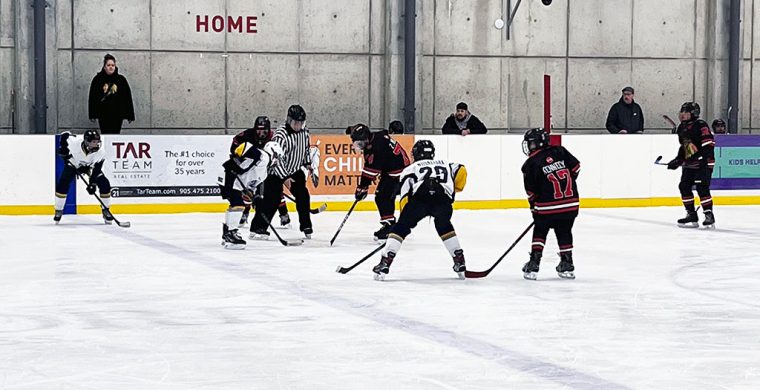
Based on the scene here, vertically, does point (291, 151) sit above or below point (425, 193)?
above

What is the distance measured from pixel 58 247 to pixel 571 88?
9563 millimetres

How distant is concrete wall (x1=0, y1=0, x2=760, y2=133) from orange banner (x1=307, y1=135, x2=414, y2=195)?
2.33 metres

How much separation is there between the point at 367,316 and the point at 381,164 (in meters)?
3.98

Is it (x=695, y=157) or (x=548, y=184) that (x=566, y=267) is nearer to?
(x=548, y=184)

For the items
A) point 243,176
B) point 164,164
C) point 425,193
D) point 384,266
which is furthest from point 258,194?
point 164,164

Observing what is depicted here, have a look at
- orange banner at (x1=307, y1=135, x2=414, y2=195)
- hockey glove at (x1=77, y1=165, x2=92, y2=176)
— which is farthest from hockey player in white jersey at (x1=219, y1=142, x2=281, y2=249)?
orange banner at (x1=307, y1=135, x2=414, y2=195)

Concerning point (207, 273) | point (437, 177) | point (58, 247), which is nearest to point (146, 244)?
point (58, 247)

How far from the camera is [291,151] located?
1123 cm

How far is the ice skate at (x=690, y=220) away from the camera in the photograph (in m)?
12.8

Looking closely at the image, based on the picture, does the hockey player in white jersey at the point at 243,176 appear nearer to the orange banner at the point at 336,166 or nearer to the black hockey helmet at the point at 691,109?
the orange banner at the point at 336,166

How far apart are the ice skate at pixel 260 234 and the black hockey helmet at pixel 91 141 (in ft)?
7.40

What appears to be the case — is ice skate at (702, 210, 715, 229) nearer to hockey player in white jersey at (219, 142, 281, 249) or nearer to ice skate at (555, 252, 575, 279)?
ice skate at (555, 252, 575, 279)

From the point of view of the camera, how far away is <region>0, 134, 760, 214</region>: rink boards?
44.8ft

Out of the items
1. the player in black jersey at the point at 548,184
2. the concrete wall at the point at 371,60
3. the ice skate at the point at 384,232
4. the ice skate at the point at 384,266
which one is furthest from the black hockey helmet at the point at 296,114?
the concrete wall at the point at 371,60
